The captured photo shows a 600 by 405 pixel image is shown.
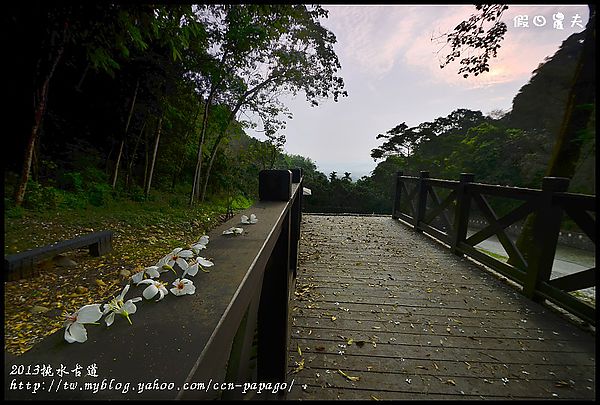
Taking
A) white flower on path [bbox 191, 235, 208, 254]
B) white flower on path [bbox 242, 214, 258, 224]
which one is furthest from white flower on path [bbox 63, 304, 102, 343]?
white flower on path [bbox 242, 214, 258, 224]

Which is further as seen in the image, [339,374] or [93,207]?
[93,207]

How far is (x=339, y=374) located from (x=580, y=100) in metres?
5.54

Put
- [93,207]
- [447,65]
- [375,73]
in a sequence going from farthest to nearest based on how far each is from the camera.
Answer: [93,207] < [375,73] < [447,65]

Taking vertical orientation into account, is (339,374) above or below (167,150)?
below

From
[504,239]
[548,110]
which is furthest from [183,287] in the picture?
[548,110]

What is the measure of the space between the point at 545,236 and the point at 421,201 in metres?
2.48

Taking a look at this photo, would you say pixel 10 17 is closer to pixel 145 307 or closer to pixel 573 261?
pixel 145 307

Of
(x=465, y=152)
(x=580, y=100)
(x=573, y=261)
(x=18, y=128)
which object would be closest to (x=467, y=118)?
(x=465, y=152)

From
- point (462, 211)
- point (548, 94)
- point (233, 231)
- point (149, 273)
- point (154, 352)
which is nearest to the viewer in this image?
point (154, 352)

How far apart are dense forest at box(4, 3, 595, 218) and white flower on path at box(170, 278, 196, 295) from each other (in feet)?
9.72

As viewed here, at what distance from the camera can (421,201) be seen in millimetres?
4613

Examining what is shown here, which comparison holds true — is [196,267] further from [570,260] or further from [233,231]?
Result: [570,260]

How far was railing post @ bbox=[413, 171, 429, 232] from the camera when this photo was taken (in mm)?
4613

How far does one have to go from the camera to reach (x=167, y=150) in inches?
372
